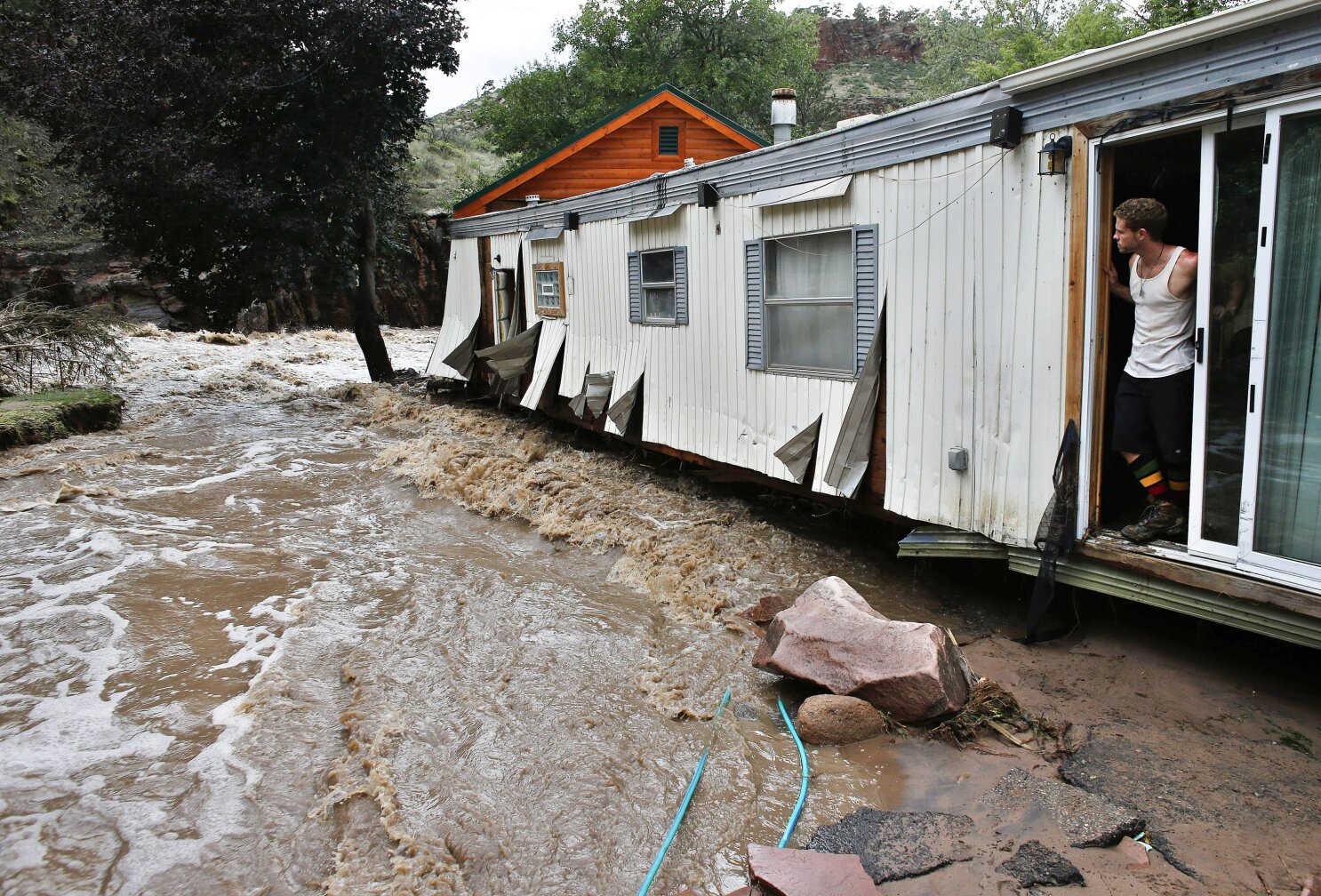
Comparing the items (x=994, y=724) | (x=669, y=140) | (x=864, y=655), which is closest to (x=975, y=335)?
(x=864, y=655)

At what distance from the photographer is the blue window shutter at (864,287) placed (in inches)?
253

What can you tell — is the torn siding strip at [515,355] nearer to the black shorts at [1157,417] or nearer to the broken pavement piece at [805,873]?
the black shorts at [1157,417]

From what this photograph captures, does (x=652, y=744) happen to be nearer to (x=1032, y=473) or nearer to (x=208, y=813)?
(x=208, y=813)

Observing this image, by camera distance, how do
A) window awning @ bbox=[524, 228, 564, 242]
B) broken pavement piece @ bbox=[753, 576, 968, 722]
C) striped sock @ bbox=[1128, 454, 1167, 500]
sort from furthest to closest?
window awning @ bbox=[524, 228, 564, 242], striped sock @ bbox=[1128, 454, 1167, 500], broken pavement piece @ bbox=[753, 576, 968, 722]

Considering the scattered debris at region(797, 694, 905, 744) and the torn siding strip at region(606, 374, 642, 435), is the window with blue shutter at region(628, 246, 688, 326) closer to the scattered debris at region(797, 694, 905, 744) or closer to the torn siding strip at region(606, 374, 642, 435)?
the torn siding strip at region(606, 374, 642, 435)

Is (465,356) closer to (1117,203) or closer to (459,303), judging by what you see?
(459,303)

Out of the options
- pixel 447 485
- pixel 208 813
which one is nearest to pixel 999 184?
pixel 208 813

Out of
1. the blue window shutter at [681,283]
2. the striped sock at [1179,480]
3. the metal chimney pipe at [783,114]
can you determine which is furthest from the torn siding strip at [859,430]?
the metal chimney pipe at [783,114]

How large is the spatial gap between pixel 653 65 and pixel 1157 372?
28.2 metres

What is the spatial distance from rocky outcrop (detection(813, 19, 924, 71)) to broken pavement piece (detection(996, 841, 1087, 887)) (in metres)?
55.5

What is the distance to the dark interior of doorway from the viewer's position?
5.18 metres

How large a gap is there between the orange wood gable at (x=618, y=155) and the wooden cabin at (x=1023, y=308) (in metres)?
7.94

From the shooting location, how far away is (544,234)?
11.8 meters

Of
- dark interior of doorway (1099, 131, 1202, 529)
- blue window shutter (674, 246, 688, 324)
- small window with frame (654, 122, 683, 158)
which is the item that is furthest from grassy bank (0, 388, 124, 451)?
dark interior of doorway (1099, 131, 1202, 529)
